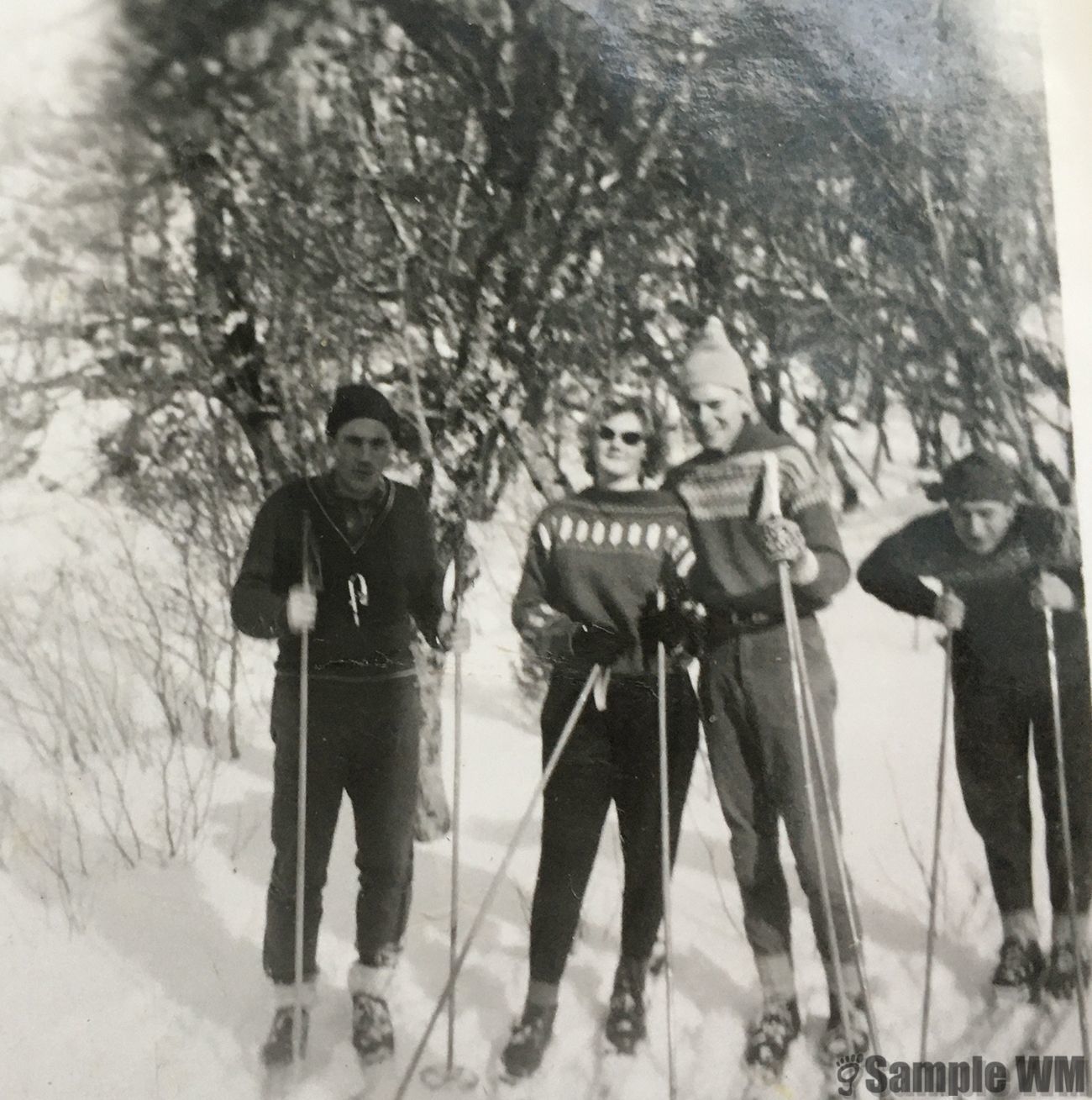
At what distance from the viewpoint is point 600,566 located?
165cm

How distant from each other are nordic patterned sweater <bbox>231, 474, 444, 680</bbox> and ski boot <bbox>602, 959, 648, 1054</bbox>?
550 millimetres

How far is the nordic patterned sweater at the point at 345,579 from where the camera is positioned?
5.23 feet

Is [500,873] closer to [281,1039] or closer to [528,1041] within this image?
[528,1041]

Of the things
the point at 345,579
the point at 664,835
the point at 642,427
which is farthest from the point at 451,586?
the point at 664,835

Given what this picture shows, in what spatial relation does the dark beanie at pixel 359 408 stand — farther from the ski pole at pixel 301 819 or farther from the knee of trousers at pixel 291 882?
the knee of trousers at pixel 291 882

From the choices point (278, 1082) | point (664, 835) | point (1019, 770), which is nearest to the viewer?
point (278, 1082)

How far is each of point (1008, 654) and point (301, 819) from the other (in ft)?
3.73

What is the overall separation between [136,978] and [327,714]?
1.48ft

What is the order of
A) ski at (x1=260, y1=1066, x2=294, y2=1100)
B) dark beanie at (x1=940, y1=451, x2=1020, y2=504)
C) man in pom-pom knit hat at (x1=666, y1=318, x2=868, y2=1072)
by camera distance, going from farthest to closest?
dark beanie at (x1=940, y1=451, x2=1020, y2=504)
man in pom-pom knit hat at (x1=666, y1=318, x2=868, y2=1072)
ski at (x1=260, y1=1066, x2=294, y2=1100)

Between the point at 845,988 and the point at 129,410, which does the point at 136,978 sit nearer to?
the point at 129,410

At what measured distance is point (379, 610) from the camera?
161 centimetres

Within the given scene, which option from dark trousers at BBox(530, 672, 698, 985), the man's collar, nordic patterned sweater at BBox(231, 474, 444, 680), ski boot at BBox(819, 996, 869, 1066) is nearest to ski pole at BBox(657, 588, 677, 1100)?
dark trousers at BBox(530, 672, 698, 985)

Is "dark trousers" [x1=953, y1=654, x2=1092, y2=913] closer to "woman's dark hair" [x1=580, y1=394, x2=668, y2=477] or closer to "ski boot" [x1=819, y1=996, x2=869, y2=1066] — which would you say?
"ski boot" [x1=819, y1=996, x2=869, y2=1066]

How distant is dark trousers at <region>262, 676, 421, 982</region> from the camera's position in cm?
157
